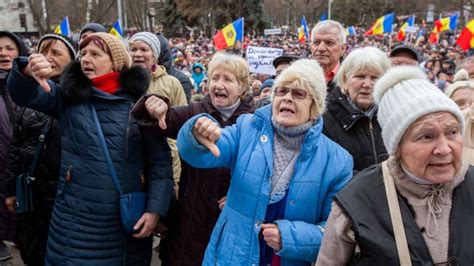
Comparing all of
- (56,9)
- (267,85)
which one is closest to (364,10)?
(56,9)

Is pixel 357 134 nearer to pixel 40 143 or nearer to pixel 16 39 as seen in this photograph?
pixel 40 143

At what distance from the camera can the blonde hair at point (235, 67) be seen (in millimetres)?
3102

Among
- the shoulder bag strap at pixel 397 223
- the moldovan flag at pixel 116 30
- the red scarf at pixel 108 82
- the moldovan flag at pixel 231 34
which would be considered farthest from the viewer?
the moldovan flag at pixel 116 30

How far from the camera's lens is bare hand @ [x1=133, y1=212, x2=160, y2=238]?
2.83m

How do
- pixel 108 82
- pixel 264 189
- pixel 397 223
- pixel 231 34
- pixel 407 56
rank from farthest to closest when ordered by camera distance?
pixel 231 34, pixel 407 56, pixel 108 82, pixel 264 189, pixel 397 223

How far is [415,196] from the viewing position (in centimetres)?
178

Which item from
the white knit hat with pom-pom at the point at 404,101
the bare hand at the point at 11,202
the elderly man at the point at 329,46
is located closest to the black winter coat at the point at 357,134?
the white knit hat with pom-pom at the point at 404,101

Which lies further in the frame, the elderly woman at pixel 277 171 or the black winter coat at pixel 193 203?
the black winter coat at pixel 193 203

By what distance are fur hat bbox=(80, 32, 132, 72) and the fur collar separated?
56mm

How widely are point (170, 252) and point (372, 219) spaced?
1.74 meters

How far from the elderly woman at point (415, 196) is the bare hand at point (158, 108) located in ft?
4.01

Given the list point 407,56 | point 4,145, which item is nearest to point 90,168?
point 4,145

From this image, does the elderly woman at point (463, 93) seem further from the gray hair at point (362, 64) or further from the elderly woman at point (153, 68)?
the elderly woman at point (153, 68)

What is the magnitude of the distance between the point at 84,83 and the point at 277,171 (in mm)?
1310
